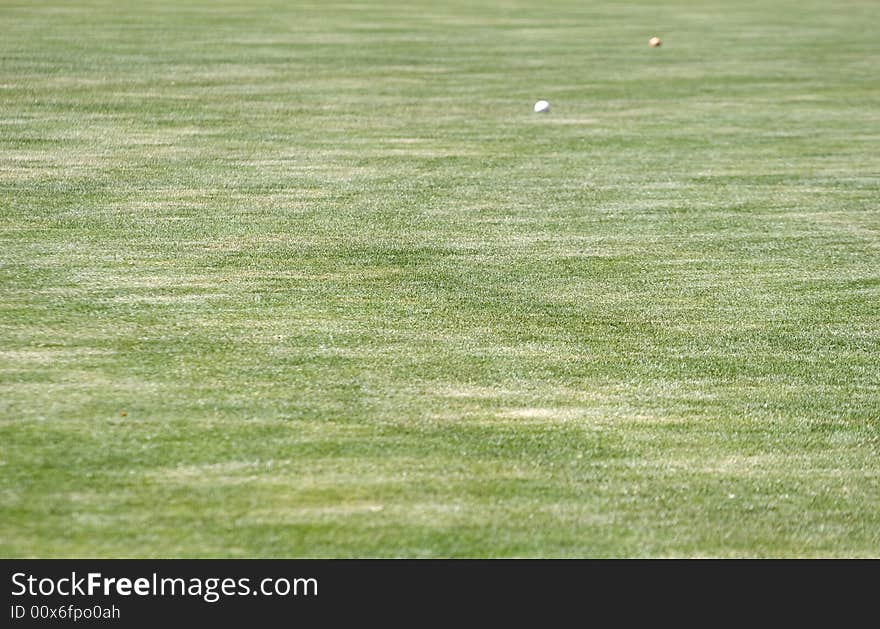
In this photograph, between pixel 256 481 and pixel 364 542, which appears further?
pixel 256 481

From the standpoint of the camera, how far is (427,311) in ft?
25.5

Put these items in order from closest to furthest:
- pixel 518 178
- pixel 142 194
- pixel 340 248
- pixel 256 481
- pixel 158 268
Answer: pixel 256 481, pixel 158 268, pixel 340 248, pixel 142 194, pixel 518 178

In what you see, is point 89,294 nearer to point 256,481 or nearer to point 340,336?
point 340,336

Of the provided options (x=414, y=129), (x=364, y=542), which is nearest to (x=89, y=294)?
(x=364, y=542)

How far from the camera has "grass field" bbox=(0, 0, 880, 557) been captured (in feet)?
17.5

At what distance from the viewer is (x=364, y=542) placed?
501 cm

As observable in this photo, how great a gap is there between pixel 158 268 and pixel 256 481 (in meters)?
3.31

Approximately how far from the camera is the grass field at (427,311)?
532cm

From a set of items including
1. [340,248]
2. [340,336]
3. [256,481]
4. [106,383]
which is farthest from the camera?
[340,248]

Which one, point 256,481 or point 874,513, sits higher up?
point 256,481

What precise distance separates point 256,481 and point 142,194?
211 inches

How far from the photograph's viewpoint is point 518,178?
11.4 meters

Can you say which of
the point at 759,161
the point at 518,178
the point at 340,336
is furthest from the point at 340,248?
the point at 759,161

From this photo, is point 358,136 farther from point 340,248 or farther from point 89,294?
point 89,294
